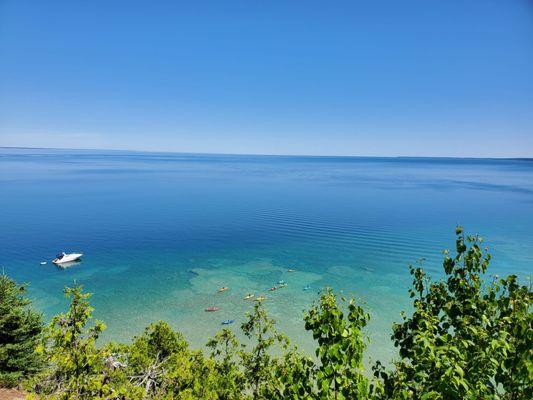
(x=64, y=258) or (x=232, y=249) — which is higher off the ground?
(x=64, y=258)

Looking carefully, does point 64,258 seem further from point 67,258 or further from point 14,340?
point 14,340

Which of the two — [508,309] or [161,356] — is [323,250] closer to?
[161,356]

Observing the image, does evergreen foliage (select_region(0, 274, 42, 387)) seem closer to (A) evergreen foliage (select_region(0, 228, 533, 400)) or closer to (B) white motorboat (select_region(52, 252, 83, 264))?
(A) evergreen foliage (select_region(0, 228, 533, 400))

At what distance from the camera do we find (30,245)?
2088 inches

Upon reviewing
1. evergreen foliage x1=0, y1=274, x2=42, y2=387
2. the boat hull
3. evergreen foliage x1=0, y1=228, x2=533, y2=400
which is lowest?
the boat hull

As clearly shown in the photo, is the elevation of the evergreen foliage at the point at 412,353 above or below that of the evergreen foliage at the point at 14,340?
above

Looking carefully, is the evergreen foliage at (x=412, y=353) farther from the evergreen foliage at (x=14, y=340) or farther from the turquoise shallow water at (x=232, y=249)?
the turquoise shallow water at (x=232, y=249)

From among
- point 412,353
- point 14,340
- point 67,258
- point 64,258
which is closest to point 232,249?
point 67,258

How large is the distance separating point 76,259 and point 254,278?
27.6 meters

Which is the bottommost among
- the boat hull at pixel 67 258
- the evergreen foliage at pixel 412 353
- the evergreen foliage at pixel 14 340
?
the boat hull at pixel 67 258

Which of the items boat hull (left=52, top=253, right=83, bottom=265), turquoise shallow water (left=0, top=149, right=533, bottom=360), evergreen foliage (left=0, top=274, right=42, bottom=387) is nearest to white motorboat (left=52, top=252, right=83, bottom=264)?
boat hull (left=52, top=253, right=83, bottom=265)

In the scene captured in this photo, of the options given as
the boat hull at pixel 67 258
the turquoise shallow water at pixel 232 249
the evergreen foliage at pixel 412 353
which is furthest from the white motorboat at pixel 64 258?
the evergreen foliage at pixel 412 353

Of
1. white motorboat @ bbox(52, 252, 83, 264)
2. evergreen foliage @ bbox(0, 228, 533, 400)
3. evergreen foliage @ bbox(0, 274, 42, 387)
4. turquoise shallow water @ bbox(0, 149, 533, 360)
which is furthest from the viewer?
white motorboat @ bbox(52, 252, 83, 264)

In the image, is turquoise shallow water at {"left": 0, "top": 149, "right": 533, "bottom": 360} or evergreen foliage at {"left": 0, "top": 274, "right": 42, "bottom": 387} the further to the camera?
turquoise shallow water at {"left": 0, "top": 149, "right": 533, "bottom": 360}
